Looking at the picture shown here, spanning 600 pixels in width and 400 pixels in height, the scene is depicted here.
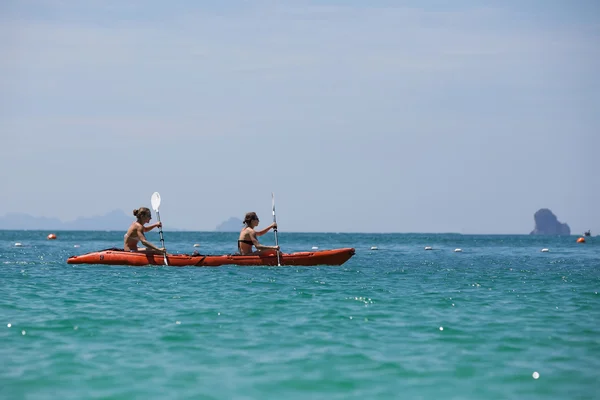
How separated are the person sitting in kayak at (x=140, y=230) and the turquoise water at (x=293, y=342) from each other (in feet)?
19.1

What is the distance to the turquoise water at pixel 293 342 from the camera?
8.72 meters

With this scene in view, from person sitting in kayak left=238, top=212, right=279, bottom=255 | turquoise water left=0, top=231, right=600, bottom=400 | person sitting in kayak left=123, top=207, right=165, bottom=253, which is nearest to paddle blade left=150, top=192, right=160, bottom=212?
person sitting in kayak left=123, top=207, right=165, bottom=253

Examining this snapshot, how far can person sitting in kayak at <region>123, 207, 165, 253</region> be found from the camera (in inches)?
986

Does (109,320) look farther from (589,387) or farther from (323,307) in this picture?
(589,387)

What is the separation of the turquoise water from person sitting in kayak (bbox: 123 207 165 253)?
582cm

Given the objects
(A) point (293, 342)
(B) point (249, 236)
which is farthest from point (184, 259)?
(A) point (293, 342)

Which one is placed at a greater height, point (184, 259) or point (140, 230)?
point (140, 230)

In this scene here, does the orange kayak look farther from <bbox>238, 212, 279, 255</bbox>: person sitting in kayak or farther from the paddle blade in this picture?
the paddle blade

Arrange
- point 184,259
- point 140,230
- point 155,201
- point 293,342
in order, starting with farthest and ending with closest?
point 155,201
point 184,259
point 140,230
point 293,342

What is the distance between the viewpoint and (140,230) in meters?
25.5

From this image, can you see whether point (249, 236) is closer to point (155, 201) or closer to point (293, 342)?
point (155, 201)

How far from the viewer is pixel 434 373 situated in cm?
934

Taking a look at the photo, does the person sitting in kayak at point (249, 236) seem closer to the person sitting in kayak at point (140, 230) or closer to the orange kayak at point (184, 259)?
the orange kayak at point (184, 259)

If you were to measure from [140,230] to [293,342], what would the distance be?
15368 mm
